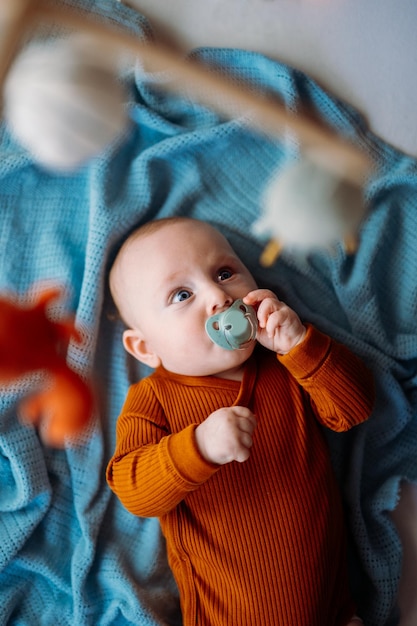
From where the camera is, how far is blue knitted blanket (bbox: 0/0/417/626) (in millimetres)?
754

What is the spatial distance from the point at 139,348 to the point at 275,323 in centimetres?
18

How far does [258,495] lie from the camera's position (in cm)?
67

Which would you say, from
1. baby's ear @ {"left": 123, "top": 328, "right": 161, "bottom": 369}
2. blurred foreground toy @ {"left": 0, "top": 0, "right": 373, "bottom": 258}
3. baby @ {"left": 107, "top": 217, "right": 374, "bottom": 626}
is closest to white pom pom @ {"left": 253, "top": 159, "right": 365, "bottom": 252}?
blurred foreground toy @ {"left": 0, "top": 0, "right": 373, "bottom": 258}

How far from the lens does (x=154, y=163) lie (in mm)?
833

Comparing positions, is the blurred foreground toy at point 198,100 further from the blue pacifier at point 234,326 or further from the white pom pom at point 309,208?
the blue pacifier at point 234,326

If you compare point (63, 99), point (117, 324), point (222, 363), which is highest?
point (63, 99)

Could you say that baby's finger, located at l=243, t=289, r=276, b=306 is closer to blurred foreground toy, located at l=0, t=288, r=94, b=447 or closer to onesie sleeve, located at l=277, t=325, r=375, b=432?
onesie sleeve, located at l=277, t=325, r=375, b=432

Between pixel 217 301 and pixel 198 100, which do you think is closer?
pixel 217 301

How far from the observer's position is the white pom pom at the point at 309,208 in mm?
777

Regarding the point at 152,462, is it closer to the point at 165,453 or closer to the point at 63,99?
the point at 165,453

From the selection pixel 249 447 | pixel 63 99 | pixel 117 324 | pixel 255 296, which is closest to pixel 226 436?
pixel 249 447

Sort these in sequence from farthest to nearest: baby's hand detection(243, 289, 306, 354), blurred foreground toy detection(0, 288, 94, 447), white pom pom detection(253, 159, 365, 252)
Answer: white pom pom detection(253, 159, 365, 252), baby's hand detection(243, 289, 306, 354), blurred foreground toy detection(0, 288, 94, 447)

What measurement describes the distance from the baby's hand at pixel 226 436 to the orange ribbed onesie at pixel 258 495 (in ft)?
0.07

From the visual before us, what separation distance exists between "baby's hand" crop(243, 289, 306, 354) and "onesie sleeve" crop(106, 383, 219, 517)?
4.9 inches
